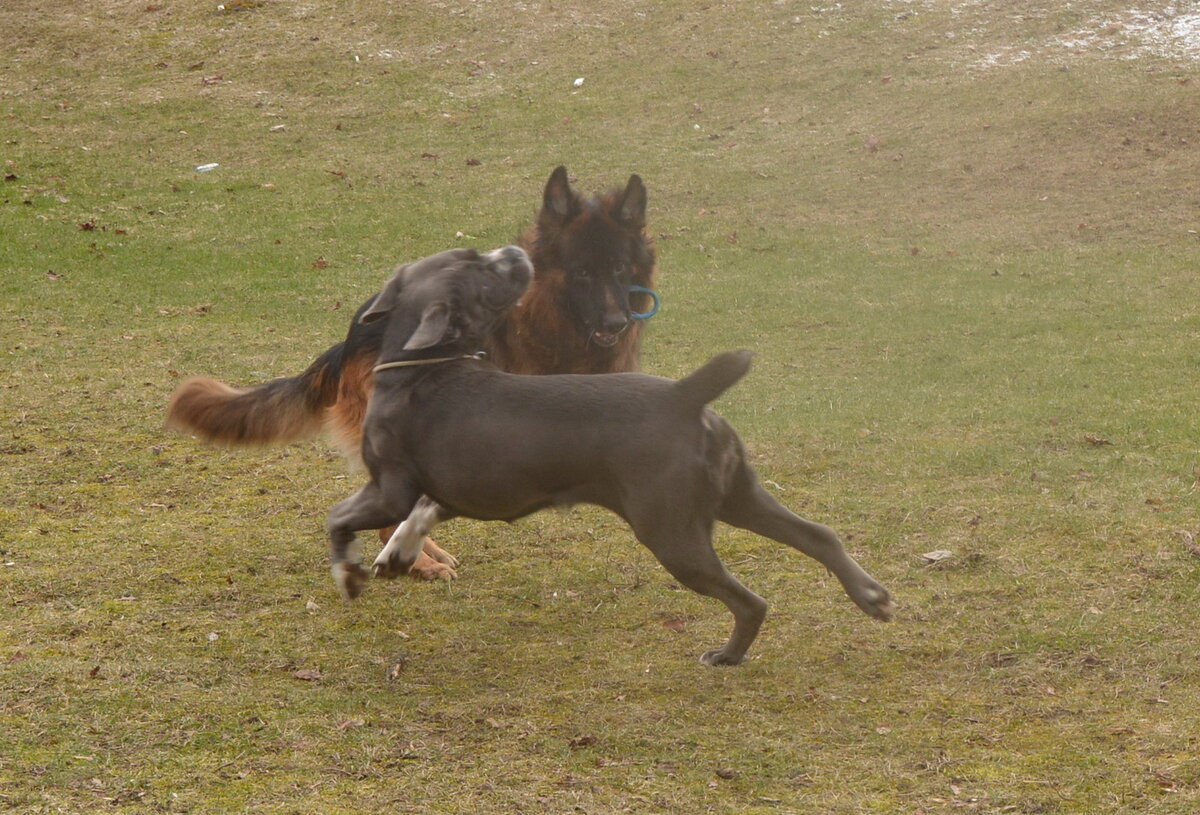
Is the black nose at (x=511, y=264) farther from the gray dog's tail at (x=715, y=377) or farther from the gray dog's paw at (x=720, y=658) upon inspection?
the gray dog's paw at (x=720, y=658)

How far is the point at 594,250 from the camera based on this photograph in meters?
6.48

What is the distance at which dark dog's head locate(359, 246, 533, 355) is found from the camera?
491 centimetres

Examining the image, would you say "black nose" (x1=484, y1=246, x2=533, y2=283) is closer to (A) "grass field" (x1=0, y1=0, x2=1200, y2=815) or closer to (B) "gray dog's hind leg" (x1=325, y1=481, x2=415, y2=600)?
(B) "gray dog's hind leg" (x1=325, y1=481, x2=415, y2=600)

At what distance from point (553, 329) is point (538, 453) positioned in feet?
6.74

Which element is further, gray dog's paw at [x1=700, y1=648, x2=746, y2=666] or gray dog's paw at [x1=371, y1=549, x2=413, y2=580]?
gray dog's paw at [x1=371, y1=549, x2=413, y2=580]

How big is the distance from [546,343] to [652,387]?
2094 millimetres

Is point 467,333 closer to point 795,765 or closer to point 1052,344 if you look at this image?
point 795,765

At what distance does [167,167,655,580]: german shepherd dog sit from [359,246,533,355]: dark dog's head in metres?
0.85

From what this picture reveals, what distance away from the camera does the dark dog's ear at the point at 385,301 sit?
16.7 feet

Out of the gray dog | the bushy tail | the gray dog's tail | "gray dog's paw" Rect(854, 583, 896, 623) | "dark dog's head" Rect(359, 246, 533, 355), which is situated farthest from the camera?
the bushy tail

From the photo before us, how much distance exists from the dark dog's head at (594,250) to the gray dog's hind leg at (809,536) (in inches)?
73.4

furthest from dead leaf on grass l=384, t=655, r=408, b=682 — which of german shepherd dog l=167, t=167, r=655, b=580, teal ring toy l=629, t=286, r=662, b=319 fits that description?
teal ring toy l=629, t=286, r=662, b=319

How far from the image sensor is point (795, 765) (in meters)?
3.91

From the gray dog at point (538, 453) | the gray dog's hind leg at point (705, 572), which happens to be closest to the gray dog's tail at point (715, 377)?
the gray dog at point (538, 453)
